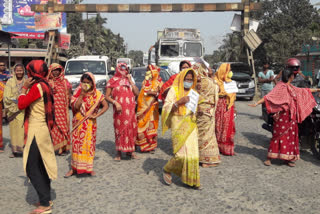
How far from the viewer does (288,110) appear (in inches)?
223

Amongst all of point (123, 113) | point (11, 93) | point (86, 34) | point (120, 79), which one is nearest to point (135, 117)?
point (123, 113)

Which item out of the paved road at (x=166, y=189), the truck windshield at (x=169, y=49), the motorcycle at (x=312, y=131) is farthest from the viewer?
the truck windshield at (x=169, y=49)

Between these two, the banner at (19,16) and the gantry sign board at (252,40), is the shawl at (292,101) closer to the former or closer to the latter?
the gantry sign board at (252,40)

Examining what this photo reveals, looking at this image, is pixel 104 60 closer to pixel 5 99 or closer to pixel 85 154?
pixel 5 99

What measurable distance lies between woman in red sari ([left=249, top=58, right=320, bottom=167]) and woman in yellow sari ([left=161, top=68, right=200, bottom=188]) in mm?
1667

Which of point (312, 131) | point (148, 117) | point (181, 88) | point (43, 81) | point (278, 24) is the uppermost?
point (278, 24)

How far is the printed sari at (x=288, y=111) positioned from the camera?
18.4 ft

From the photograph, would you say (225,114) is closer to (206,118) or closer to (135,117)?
(206,118)

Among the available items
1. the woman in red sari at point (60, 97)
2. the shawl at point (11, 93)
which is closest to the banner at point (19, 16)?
the shawl at point (11, 93)

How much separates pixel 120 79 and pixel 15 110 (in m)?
2.08

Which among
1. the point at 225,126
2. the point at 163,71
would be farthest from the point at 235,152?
the point at 163,71

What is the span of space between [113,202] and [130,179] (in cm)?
93

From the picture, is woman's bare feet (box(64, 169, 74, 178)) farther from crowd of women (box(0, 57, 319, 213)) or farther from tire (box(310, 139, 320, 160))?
tire (box(310, 139, 320, 160))

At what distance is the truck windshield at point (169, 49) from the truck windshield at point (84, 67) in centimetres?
516
